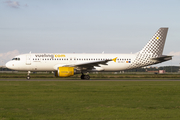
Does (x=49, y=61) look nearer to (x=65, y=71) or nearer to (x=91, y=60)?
(x=65, y=71)

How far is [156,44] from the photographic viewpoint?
35.8 metres

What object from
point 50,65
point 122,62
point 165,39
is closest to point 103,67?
point 122,62

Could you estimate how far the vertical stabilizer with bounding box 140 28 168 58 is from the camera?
35.7m

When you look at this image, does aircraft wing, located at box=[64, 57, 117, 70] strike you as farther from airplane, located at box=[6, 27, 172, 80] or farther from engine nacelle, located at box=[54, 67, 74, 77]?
engine nacelle, located at box=[54, 67, 74, 77]

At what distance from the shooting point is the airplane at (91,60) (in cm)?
3317

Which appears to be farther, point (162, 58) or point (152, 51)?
point (152, 51)

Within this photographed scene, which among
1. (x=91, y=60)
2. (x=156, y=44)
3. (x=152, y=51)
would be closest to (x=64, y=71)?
(x=91, y=60)

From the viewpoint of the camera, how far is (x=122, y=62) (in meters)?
35.0

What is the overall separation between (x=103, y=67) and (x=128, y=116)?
84.3 feet

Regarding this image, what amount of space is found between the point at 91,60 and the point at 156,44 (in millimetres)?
9706

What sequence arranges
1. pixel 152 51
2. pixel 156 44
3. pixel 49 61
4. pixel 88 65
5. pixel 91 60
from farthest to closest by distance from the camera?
pixel 156 44 → pixel 152 51 → pixel 91 60 → pixel 49 61 → pixel 88 65

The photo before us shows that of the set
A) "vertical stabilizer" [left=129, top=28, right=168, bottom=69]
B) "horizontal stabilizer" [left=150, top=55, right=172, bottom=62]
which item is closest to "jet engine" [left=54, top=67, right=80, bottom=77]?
"vertical stabilizer" [left=129, top=28, right=168, bottom=69]

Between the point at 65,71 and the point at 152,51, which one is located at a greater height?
the point at 152,51

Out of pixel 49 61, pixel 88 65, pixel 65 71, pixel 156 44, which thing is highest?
pixel 156 44
